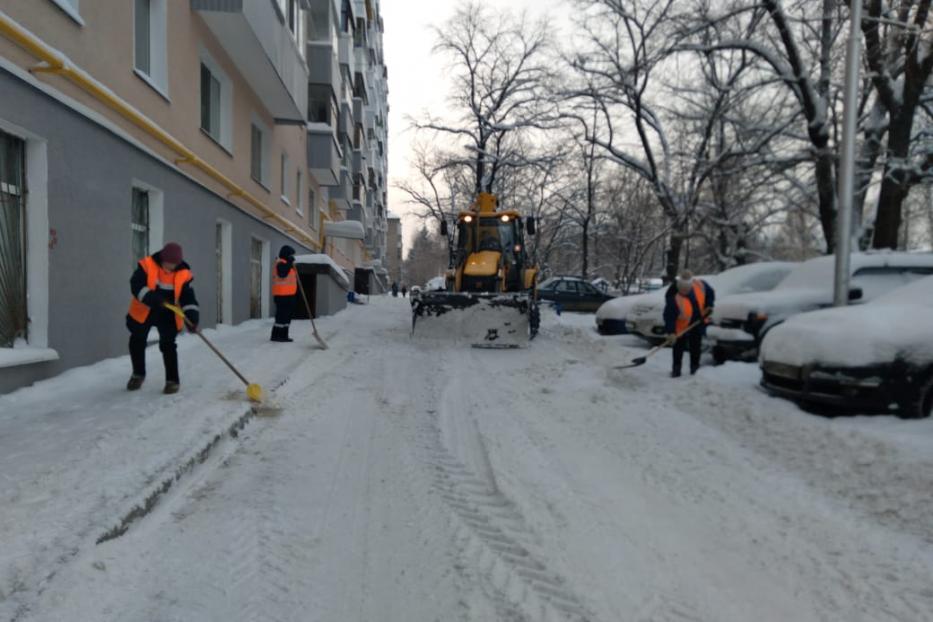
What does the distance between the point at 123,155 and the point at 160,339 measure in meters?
3.13

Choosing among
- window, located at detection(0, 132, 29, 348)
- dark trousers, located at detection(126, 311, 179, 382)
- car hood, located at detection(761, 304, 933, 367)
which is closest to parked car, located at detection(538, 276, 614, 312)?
car hood, located at detection(761, 304, 933, 367)

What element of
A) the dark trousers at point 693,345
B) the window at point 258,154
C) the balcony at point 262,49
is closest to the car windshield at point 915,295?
the dark trousers at point 693,345

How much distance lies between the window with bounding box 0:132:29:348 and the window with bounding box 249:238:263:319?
866cm

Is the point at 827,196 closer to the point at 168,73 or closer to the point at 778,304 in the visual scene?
the point at 778,304

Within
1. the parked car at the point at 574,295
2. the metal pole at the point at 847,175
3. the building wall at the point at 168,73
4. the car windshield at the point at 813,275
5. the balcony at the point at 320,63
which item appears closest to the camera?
the building wall at the point at 168,73

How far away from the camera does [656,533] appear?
336 cm

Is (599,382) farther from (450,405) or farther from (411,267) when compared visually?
(411,267)

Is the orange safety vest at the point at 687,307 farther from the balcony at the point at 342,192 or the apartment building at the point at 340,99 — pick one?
the balcony at the point at 342,192

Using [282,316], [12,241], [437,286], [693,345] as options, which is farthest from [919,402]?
[437,286]

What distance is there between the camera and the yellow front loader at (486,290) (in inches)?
452

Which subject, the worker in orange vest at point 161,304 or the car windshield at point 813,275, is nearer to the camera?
the worker in orange vest at point 161,304

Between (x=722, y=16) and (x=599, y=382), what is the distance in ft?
36.0

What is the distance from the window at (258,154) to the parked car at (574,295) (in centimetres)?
1188

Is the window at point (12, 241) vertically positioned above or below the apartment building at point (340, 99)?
below
